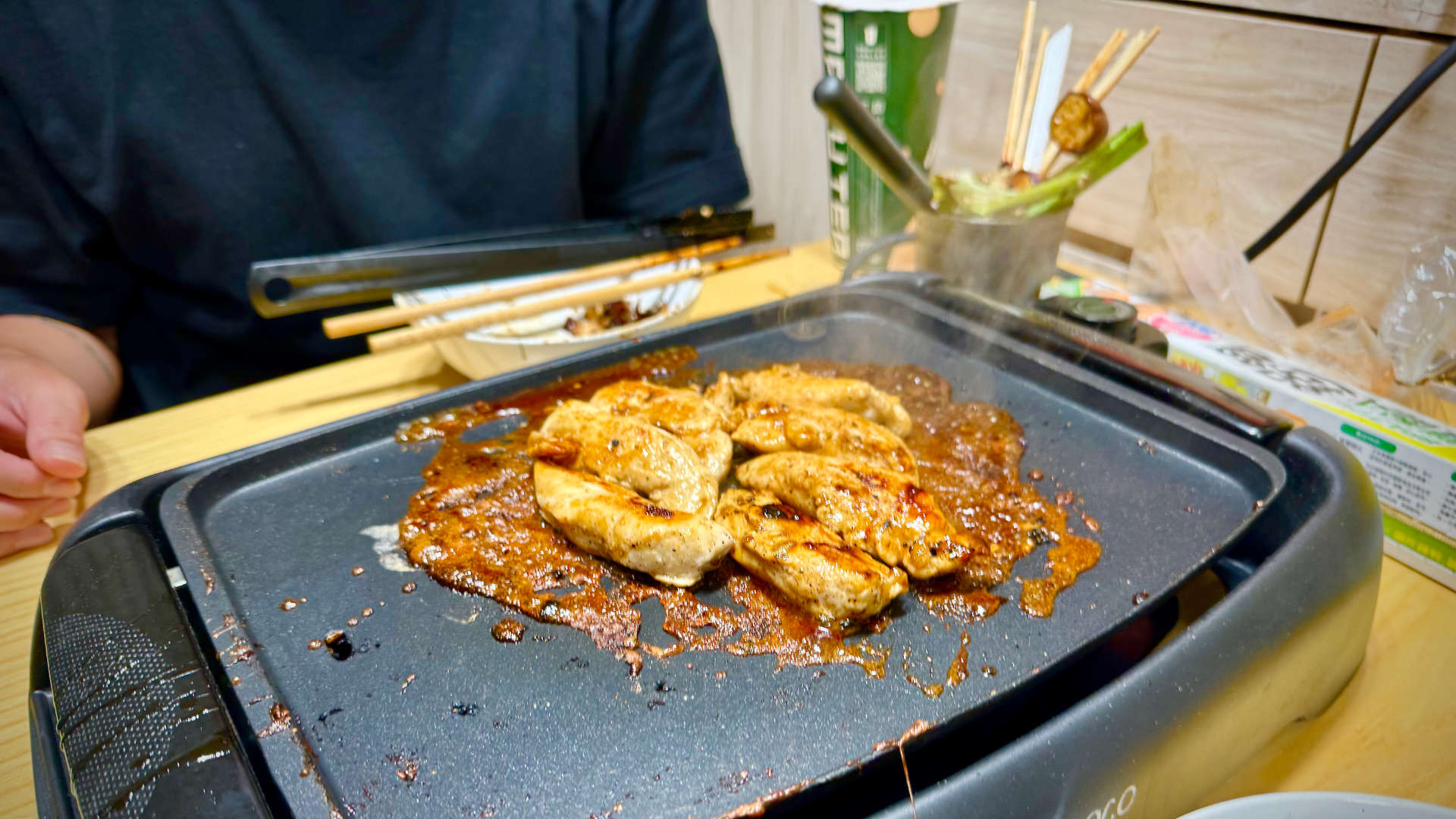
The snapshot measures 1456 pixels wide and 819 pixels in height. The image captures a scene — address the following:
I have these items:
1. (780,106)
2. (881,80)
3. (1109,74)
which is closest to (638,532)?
(1109,74)

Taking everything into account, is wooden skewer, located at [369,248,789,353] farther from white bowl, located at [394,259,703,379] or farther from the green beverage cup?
the green beverage cup

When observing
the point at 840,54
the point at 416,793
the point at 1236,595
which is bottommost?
the point at 416,793

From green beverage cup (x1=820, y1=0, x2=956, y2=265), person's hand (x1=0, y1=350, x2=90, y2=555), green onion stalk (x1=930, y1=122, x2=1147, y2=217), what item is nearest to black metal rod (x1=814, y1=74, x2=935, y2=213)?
green onion stalk (x1=930, y1=122, x2=1147, y2=217)

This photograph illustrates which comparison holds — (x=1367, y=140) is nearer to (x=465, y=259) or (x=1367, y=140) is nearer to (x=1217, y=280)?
(x=1217, y=280)

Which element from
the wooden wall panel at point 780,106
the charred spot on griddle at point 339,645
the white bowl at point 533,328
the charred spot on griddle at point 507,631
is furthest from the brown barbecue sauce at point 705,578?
the wooden wall panel at point 780,106

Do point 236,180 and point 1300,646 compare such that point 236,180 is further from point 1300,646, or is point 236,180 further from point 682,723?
point 1300,646

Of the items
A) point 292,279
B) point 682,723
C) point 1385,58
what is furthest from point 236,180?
point 1385,58
